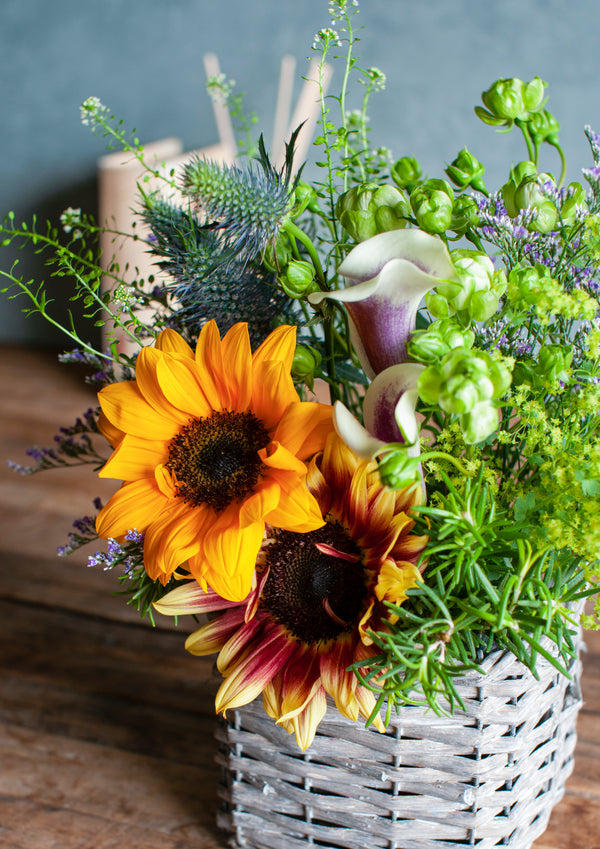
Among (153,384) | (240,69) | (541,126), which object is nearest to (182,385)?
(153,384)

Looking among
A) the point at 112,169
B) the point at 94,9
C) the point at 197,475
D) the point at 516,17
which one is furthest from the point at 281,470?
the point at 94,9

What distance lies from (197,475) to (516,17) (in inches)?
53.9

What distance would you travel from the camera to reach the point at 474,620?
0.97 feet

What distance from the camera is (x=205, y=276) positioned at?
36 cm

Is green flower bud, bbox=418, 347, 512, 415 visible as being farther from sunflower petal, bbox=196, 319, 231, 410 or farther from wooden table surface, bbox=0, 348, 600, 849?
wooden table surface, bbox=0, 348, 600, 849

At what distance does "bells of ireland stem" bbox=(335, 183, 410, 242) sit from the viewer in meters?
0.31

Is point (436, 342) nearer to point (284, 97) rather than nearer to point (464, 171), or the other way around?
point (464, 171)

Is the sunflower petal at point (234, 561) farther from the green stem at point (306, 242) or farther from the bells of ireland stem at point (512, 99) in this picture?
the bells of ireland stem at point (512, 99)

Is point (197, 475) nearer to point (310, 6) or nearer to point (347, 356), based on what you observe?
point (347, 356)

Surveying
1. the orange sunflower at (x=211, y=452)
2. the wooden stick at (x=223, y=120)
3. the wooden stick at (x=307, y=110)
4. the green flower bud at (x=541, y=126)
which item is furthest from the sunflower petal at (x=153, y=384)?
the wooden stick at (x=223, y=120)

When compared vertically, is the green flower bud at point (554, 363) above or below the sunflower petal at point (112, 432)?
above

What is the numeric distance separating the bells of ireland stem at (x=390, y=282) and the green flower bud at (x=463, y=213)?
7 centimetres

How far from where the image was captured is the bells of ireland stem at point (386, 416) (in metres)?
0.26

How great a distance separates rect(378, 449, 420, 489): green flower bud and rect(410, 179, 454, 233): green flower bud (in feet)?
0.34
